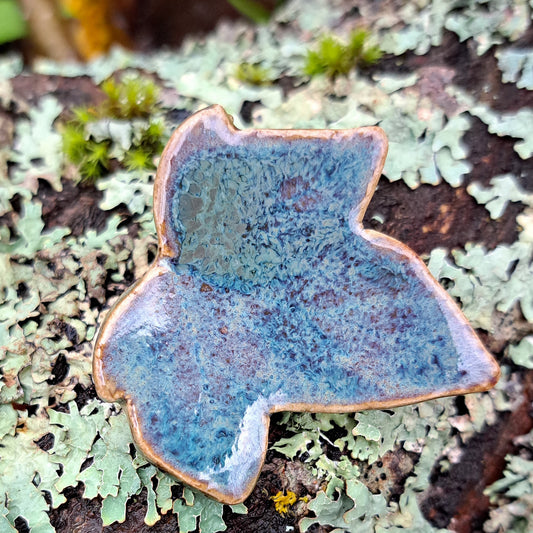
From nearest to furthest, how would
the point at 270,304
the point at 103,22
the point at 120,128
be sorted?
the point at 270,304 → the point at 120,128 → the point at 103,22

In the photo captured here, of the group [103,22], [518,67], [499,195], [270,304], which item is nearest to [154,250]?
[270,304]

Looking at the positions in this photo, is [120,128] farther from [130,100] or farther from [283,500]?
[283,500]

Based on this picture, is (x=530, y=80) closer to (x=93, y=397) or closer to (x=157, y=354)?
(x=157, y=354)

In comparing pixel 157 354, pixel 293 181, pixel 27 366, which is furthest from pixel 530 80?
pixel 27 366

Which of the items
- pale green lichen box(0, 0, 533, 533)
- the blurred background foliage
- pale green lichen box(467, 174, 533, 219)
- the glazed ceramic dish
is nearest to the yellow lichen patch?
pale green lichen box(0, 0, 533, 533)

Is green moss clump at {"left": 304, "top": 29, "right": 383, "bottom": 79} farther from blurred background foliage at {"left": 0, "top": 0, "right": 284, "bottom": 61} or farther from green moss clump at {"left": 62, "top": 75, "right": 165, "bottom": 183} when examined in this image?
blurred background foliage at {"left": 0, "top": 0, "right": 284, "bottom": 61}

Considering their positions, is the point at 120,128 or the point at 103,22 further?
the point at 103,22

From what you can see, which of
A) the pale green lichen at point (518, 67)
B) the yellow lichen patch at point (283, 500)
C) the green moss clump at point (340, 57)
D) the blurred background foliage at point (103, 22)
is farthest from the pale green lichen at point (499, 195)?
the blurred background foliage at point (103, 22)
